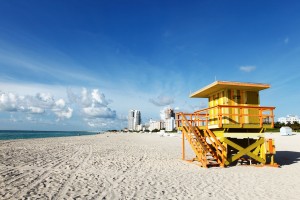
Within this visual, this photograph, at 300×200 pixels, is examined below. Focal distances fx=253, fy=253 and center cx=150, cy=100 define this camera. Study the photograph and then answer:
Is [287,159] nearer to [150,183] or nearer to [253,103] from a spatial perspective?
[253,103]

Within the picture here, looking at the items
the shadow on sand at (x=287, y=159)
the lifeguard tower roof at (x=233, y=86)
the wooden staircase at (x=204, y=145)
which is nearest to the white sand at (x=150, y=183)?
the wooden staircase at (x=204, y=145)

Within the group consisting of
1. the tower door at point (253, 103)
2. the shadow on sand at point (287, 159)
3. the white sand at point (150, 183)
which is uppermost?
the tower door at point (253, 103)

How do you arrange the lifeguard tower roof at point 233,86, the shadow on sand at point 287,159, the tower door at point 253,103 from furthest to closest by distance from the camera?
1. the shadow on sand at point 287,159
2. the tower door at point 253,103
3. the lifeguard tower roof at point 233,86

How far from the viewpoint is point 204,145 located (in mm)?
13812

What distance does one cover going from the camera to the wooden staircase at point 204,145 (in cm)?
1305

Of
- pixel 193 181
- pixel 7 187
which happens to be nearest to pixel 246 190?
pixel 193 181

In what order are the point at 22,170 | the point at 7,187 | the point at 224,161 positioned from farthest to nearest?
the point at 224,161
the point at 22,170
the point at 7,187

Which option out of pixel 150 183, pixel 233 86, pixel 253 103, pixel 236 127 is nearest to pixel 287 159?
pixel 253 103

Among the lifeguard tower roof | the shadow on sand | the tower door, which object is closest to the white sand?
the shadow on sand

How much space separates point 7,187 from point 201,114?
36.6 ft

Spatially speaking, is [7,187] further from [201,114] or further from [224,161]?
[201,114]

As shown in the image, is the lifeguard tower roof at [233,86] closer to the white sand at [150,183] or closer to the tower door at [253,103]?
Answer: the tower door at [253,103]

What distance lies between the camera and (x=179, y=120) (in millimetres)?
16359

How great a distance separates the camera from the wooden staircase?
1305cm
